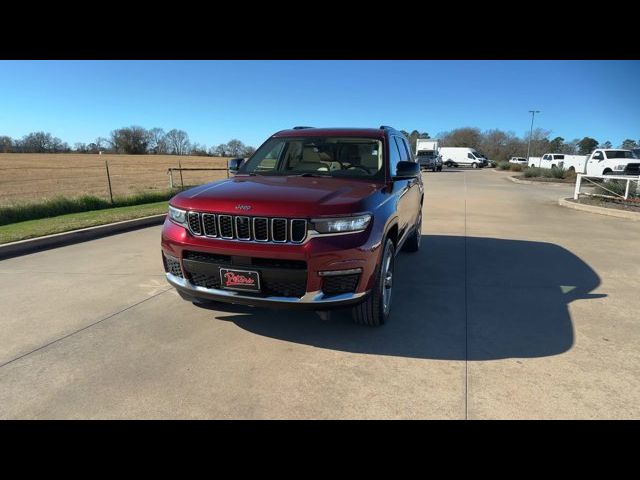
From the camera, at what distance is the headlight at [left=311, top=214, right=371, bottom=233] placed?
117 inches

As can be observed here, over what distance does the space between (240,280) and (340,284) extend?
767 mm

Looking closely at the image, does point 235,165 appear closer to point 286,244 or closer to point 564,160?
point 286,244

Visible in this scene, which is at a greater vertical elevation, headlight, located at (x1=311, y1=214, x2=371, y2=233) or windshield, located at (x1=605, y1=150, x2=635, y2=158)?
headlight, located at (x1=311, y1=214, x2=371, y2=233)

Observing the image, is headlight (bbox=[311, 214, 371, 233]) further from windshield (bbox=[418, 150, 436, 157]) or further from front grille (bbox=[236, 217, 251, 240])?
windshield (bbox=[418, 150, 436, 157])

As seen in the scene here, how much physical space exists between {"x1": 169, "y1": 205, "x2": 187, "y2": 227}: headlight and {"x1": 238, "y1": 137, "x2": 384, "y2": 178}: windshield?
4.07 feet

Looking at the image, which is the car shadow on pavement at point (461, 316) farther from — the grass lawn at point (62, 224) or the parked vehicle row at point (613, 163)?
the parked vehicle row at point (613, 163)

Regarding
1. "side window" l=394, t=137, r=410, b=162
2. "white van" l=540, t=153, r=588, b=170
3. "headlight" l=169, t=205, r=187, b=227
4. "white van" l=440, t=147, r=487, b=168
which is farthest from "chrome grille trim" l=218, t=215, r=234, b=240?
"white van" l=440, t=147, r=487, b=168

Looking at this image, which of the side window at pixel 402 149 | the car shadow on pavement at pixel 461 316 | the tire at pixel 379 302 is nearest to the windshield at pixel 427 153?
the car shadow on pavement at pixel 461 316

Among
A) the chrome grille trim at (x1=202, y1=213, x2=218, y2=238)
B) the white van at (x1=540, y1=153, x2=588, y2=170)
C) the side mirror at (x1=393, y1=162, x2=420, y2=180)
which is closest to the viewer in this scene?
the chrome grille trim at (x1=202, y1=213, x2=218, y2=238)

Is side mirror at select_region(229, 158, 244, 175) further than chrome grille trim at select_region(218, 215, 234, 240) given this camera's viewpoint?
Yes

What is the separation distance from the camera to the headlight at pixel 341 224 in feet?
9.77

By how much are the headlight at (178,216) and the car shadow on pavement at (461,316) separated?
2.94ft

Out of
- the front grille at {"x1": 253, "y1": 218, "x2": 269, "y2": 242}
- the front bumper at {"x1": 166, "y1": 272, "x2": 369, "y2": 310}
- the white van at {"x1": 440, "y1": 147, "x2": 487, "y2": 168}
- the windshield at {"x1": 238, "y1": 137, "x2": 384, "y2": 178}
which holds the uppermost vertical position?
the windshield at {"x1": 238, "y1": 137, "x2": 384, "y2": 178}
